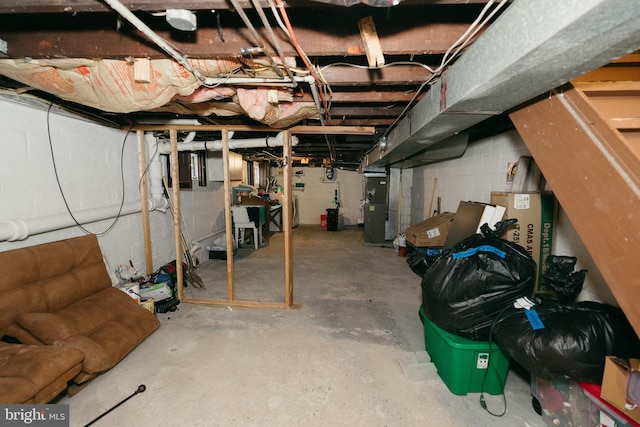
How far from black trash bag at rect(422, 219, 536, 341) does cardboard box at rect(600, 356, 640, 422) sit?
1.57 feet

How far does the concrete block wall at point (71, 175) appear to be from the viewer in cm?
190

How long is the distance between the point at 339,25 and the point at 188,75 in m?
0.90

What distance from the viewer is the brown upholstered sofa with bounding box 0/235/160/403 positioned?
1.38 metres

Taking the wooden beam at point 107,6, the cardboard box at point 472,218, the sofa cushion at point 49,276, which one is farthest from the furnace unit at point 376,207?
the wooden beam at point 107,6

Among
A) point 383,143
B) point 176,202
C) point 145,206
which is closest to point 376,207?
point 383,143

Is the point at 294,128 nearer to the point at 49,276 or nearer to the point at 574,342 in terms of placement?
the point at 49,276

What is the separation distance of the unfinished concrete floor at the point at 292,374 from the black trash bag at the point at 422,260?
694 mm

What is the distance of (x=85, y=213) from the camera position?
7.80 feet

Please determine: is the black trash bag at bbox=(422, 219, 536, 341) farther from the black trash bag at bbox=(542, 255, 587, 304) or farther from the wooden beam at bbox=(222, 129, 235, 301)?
the wooden beam at bbox=(222, 129, 235, 301)

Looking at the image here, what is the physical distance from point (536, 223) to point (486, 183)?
3.46 ft

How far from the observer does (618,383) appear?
106 centimetres

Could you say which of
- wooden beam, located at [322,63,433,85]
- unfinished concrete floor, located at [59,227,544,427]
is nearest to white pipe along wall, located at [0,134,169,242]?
unfinished concrete floor, located at [59,227,544,427]

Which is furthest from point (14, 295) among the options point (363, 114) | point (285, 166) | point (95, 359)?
point (363, 114)

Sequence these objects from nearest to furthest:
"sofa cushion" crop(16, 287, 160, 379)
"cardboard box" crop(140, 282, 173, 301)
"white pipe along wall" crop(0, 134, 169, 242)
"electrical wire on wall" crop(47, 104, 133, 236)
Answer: "sofa cushion" crop(16, 287, 160, 379) < "white pipe along wall" crop(0, 134, 169, 242) < "electrical wire on wall" crop(47, 104, 133, 236) < "cardboard box" crop(140, 282, 173, 301)
